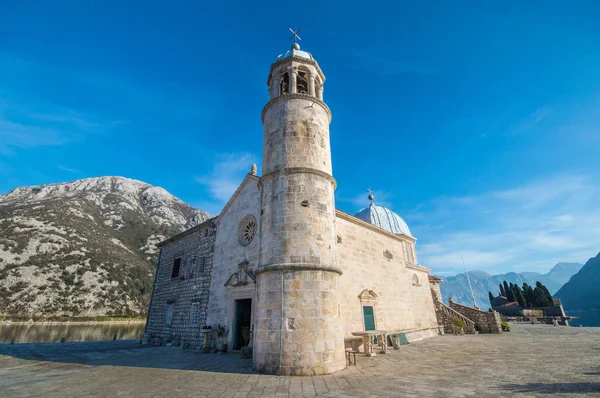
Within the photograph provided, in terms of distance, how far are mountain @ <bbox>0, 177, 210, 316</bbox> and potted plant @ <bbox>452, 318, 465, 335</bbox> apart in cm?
5298

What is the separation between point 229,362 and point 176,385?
352 cm

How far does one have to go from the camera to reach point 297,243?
9.02 m

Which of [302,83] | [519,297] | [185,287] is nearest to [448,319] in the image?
[185,287]

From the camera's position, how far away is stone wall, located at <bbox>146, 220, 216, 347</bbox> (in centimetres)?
1582

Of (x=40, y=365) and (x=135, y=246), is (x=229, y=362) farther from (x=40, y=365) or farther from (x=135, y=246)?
(x=135, y=246)

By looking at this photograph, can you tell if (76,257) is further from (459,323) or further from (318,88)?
(459,323)

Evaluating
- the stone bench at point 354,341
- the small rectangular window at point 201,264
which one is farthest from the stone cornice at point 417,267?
the small rectangular window at point 201,264

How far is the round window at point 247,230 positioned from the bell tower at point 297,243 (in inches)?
152

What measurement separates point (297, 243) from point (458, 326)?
1952cm

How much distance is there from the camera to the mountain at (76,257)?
138 ft

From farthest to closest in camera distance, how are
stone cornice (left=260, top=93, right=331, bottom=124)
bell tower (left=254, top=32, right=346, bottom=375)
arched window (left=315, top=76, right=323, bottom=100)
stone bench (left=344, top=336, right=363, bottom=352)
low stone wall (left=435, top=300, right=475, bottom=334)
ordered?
1. low stone wall (left=435, top=300, right=475, bottom=334)
2. arched window (left=315, top=76, right=323, bottom=100)
3. stone cornice (left=260, top=93, right=331, bottom=124)
4. stone bench (left=344, top=336, right=363, bottom=352)
5. bell tower (left=254, top=32, right=346, bottom=375)

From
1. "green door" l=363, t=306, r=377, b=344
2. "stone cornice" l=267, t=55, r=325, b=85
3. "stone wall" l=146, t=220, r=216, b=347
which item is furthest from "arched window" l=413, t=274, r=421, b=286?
"stone cornice" l=267, t=55, r=325, b=85

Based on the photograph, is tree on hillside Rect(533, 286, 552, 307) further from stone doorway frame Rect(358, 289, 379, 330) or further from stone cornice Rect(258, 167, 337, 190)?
stone cornice Rect(258, 167, 337, 190)

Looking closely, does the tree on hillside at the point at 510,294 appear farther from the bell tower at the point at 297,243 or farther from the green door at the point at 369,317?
the bell tower at the point at 297,243
